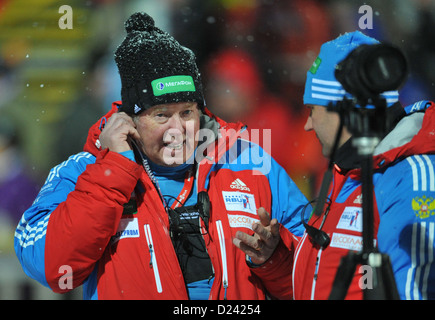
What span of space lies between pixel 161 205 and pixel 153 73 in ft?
2.05

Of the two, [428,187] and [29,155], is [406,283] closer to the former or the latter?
[428,187]

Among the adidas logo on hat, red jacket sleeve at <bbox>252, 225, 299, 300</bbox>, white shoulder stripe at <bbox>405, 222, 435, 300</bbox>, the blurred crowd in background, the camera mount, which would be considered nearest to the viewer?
the camera mount

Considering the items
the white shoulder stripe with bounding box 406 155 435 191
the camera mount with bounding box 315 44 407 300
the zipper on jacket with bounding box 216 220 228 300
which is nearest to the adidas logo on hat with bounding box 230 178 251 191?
the zipper on jacket with bounding box 216 220 228 300

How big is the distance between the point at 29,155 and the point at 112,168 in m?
2.67

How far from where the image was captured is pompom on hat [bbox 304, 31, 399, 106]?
2377 millimetres

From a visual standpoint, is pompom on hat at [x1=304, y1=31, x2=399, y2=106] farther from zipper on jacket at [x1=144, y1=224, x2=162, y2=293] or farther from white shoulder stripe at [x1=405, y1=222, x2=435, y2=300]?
zipper on jacket at [x1=144, y1=224, x2=162, y2=293]

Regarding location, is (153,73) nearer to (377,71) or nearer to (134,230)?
(134,230)

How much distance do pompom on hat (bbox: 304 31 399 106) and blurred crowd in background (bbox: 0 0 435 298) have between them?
2375 millimetres

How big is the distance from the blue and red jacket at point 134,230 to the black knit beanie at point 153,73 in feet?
0.86

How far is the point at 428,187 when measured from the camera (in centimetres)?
193

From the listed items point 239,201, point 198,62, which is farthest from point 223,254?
point 198,62

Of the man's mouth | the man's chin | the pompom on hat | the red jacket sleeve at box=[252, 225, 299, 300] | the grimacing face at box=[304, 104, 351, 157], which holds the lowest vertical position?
the red jacket sleeve at box=[252, 225, 299, 300]

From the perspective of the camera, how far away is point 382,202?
6.57ft

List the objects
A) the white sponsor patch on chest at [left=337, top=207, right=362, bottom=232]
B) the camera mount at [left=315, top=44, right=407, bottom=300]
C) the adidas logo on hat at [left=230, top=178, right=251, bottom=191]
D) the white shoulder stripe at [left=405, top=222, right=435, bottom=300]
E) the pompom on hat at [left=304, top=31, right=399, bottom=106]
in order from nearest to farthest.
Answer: the camera mount at [left=315, top=44, right=407, bottom=300], the white shoulder stripe at [left=405, top=222, right=435, bottom=300], the white sponsor patch on chest at [left=337, top=207, right=362, bottom=232], the pompom on hat at [left=304, top=31, right=399, bottom=106], the adidas logo on hat at [left=230, top=178, right=251, bottom=191]
